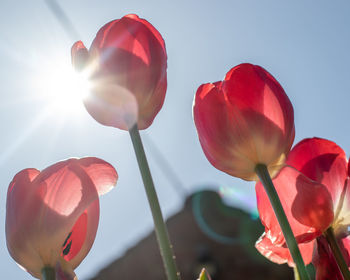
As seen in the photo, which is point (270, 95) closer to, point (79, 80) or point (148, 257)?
point (79, 80)

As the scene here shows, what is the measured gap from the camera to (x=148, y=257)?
13.3ft

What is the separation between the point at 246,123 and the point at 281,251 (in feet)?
0.31

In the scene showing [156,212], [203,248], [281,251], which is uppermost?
[156,212]

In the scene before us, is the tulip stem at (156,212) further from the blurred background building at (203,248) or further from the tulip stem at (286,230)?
the blurred background building at (203,248)

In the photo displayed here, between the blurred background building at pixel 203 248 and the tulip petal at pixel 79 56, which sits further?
the blurred background building at pixel 203 248

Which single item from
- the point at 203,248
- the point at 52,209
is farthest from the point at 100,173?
the point at 203,248

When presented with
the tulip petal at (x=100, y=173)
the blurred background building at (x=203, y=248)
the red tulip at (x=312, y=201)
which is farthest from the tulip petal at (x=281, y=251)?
the blurred background building at (x=203, y=248)

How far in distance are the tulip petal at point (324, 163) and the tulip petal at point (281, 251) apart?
1.3 inches

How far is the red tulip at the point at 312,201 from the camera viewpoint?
235 millimetres

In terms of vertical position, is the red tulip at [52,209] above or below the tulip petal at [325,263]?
above

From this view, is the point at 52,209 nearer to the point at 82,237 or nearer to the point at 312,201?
the point at 82,237

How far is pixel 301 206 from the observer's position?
0.24m

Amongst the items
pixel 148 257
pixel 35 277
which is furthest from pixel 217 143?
pixel 148 257

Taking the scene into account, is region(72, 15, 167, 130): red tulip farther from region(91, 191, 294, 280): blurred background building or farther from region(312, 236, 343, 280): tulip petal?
region(91, 191, 294, 280): blurred background building
